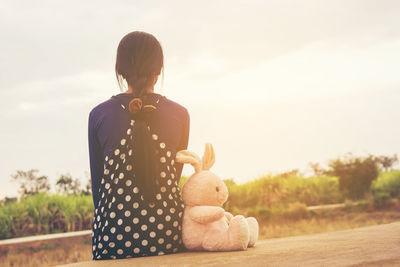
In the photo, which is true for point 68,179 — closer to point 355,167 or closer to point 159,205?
point 159,205

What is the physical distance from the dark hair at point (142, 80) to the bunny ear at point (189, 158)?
18 cm

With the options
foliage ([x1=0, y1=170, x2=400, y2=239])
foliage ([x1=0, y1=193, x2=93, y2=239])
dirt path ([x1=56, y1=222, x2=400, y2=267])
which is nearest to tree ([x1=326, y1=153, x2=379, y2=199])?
foliage ([x1=0, y1=170, x2=400, y2=239])

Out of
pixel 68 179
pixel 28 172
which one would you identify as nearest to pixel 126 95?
pixel 68 179

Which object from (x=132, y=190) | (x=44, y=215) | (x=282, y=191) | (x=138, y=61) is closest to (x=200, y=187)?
(x=132, y=190)

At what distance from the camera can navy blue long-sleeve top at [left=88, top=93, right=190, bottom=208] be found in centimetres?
255

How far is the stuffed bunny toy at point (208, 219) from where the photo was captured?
8.02 feet

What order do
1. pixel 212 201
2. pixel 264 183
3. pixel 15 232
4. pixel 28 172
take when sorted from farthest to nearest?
pixel 264 183 < pixel 28 172 < pixel 15 232 < pixel 212 201

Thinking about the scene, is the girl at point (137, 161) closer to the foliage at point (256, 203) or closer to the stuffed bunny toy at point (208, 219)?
the stuffed bunny toy at point (208, 219)

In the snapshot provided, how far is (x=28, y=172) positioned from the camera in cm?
871

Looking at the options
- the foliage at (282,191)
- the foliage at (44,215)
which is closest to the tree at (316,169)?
the foliage at (282,191)

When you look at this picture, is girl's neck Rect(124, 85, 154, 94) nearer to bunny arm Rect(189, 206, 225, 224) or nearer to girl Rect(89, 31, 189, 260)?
girl Rect(89, 31, 189, 260)

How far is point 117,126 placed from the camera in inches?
100.0

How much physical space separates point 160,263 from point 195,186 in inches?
26.4

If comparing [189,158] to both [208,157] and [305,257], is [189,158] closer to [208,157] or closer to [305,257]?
[208,157]
